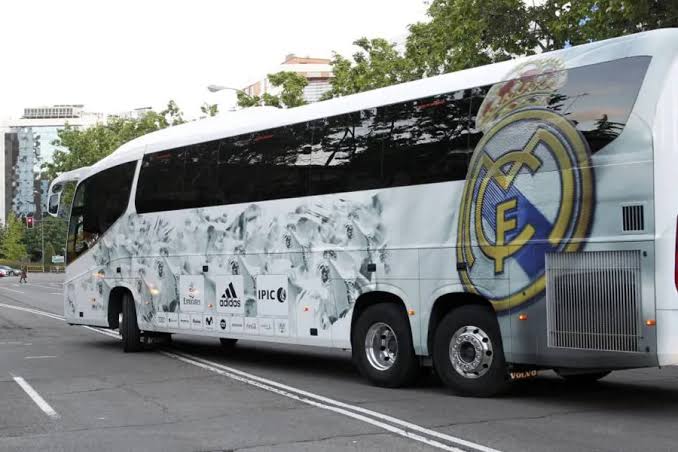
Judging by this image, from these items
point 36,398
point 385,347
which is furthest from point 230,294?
point 36,398

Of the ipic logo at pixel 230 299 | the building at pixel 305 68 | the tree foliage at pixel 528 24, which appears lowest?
the ipic logo at pixel 230 299

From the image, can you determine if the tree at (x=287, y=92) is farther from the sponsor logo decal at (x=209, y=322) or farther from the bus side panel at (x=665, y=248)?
the bus side panel at (x=665, y=248)

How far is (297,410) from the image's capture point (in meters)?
9.89

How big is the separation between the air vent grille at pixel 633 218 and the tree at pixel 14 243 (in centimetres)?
13309

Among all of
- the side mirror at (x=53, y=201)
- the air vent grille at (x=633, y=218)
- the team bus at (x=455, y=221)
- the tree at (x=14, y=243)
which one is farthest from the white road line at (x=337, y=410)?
the tree at (x=14, y=243)

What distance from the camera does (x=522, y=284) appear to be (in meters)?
9.91

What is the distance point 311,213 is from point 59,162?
6859cm

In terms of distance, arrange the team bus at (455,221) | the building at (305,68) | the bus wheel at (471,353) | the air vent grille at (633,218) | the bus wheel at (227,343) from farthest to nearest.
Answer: the building at (305,68), the bus wheel at (227,343), the bus wheel at (471,353), the team bus at (455,221), the air vent grille at (633,218)

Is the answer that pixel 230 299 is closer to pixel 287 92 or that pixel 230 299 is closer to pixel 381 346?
pixel 381 346

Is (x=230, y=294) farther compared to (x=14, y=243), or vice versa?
(x=14, y=243)

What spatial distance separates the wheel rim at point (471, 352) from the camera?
10320 mm

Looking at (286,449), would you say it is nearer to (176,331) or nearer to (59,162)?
(176,331)

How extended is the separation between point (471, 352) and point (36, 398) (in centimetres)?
508

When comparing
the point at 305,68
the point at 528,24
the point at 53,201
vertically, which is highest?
the point at 305,68
